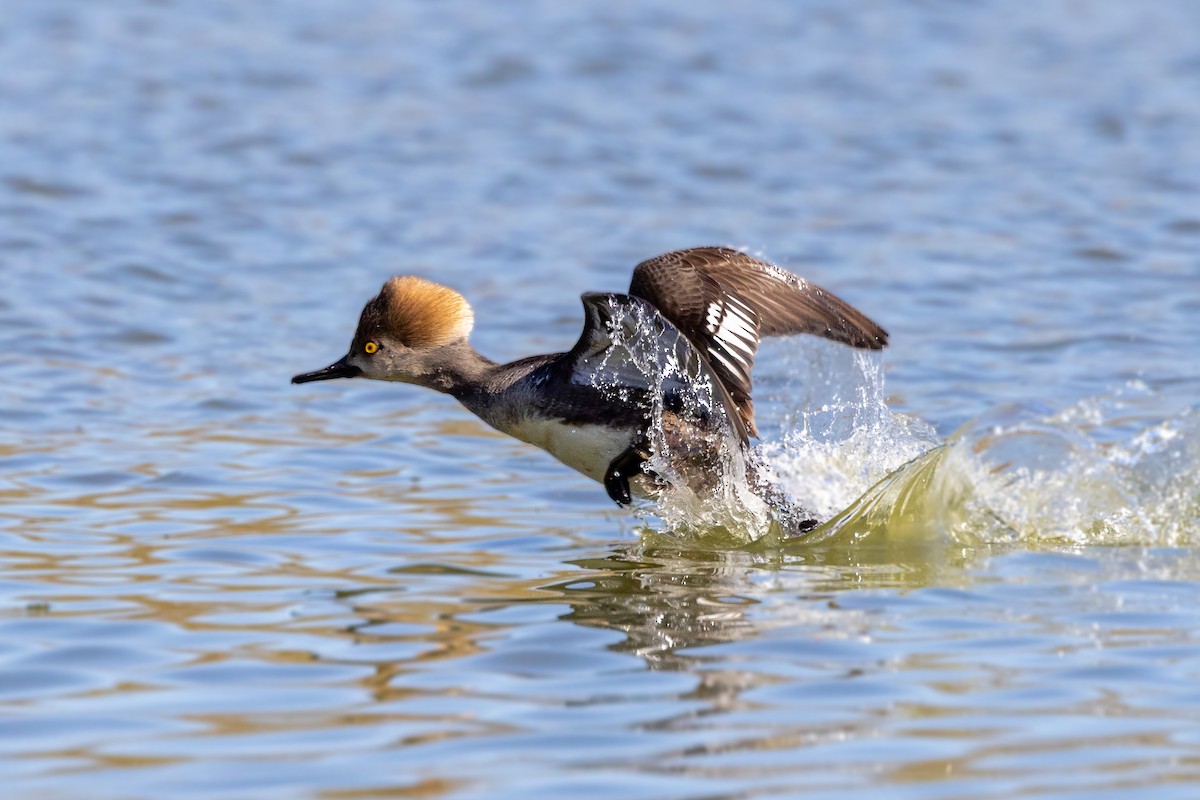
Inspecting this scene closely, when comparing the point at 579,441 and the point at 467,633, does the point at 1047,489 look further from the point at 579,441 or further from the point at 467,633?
the point at 467,633

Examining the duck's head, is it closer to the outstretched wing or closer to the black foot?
the outstretched wing

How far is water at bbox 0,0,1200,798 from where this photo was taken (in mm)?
4121

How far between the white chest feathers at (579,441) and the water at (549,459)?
0.29 metres

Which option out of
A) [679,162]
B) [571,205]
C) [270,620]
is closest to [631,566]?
[270,620]

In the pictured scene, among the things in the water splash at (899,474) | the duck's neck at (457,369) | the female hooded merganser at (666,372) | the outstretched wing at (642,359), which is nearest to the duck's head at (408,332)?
the duck's neck at (457,369)

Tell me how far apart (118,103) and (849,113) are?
21.5 feet

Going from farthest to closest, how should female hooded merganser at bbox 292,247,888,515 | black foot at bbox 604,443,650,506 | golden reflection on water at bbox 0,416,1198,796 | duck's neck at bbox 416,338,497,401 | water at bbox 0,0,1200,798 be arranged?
1. duck's neck at bbox 416,338,497,401
2. black foot at bbox 604,443,650,506
3. female hooded merganser at bbox 292,247,888,515
4. water at bbox 0,0,1200,798
5. golden reflection on water at bbox 0,416,1198,796

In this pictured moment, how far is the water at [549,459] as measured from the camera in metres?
4.12

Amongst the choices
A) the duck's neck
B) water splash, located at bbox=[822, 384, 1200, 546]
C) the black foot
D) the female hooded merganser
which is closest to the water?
water splash, located at bbox=[822, 384, 1200, 546]

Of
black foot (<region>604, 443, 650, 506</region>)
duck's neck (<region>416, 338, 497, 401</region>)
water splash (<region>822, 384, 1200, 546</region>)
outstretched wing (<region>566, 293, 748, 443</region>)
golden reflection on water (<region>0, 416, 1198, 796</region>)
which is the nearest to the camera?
golden reflection on water (<region>0, 416, 1198, 796</region>)

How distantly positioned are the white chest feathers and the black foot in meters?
0.03

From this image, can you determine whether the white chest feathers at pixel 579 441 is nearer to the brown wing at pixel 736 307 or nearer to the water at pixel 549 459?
the water at pixel 549 459

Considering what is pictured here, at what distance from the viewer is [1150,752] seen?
12.9 ft

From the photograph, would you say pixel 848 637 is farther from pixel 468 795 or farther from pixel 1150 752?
pixel 468 795
